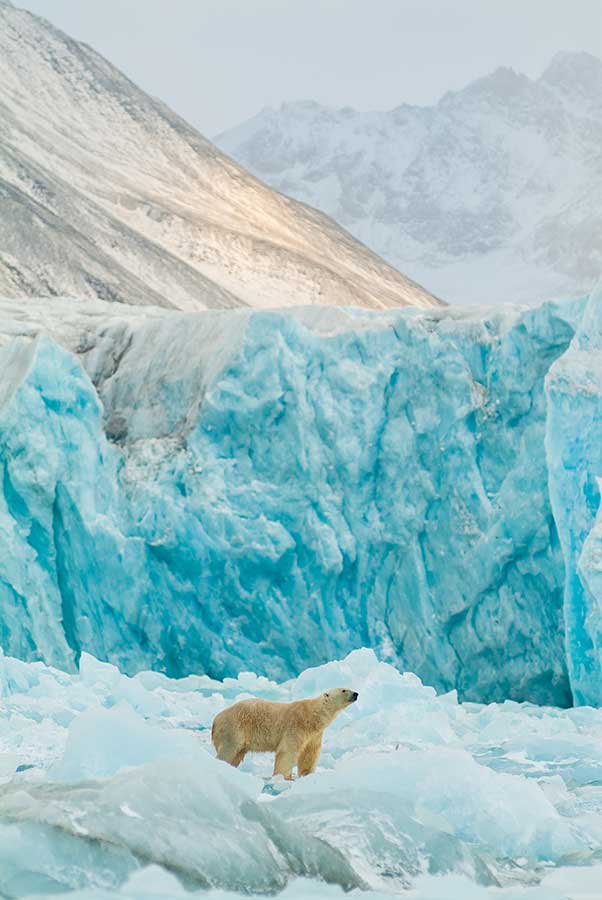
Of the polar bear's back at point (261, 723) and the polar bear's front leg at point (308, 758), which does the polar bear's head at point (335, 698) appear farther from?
the polar bear's front leg at point (308, 758)

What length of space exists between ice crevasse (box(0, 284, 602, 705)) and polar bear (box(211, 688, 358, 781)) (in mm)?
7797

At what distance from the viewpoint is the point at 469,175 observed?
107 metres

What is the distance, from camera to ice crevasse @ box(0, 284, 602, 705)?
15.7 metres

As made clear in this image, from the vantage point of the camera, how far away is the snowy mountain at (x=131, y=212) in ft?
126

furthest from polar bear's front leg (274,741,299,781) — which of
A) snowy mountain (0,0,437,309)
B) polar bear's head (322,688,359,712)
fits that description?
snowy mountain (0,0,437,309)

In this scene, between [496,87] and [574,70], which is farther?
[574,70]

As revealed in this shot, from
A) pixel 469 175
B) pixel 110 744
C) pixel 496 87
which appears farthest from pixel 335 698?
pixel 496 87

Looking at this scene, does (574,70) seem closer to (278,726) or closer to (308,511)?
(308,511)

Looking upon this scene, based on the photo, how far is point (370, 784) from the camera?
656 centimetres

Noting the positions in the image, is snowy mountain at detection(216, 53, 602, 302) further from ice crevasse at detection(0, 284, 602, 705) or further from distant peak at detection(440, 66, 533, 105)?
ice crevasse at detection(0, 284, 602, 705)

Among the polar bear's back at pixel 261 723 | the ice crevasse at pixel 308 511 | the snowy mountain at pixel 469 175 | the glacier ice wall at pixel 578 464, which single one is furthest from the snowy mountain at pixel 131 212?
the snowy mountain at pixel 469 175

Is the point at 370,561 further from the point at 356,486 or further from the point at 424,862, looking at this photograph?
the point at 424,862

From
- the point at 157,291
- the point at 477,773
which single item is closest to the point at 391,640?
the point at 477,773

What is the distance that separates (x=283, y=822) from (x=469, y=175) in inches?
4129
